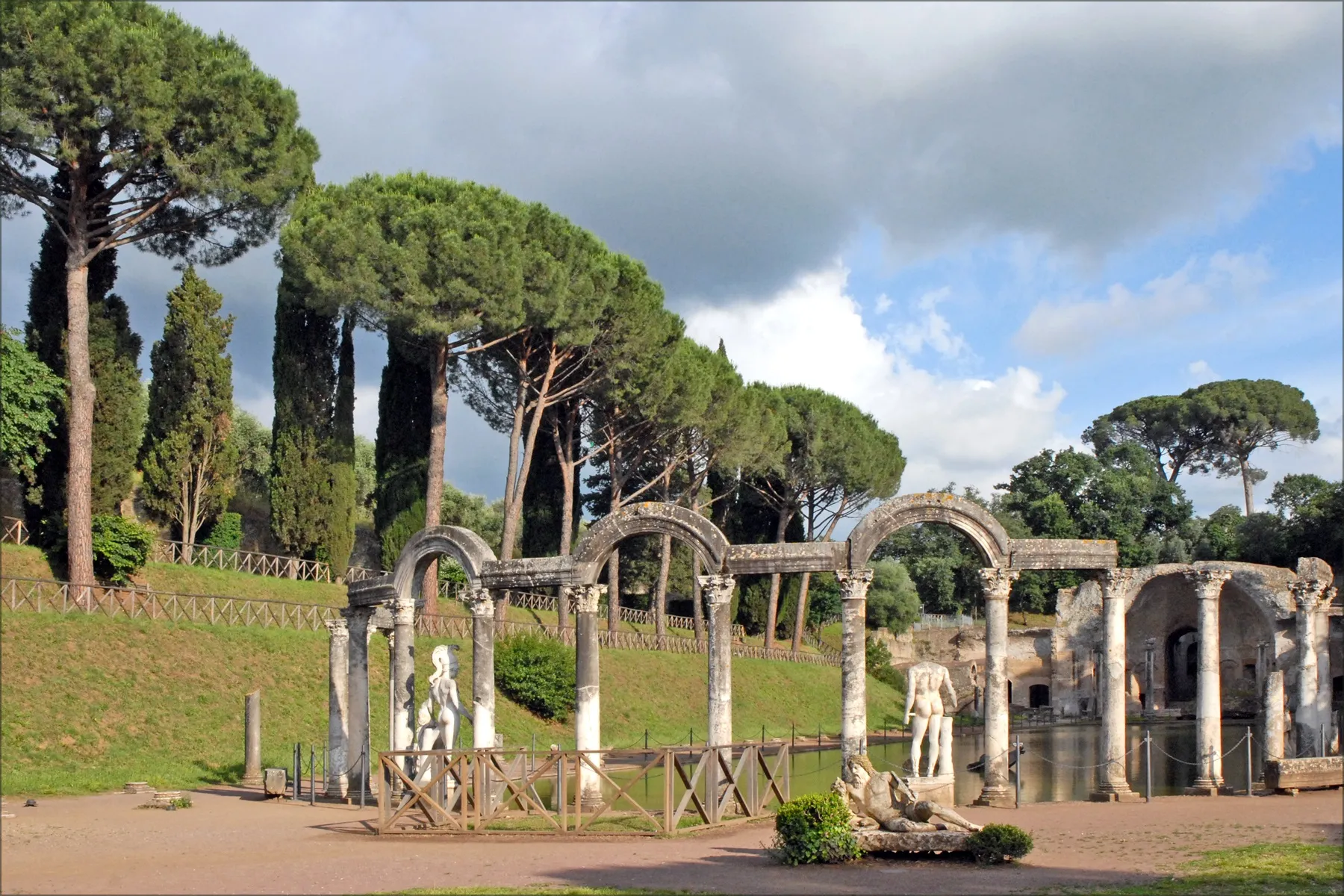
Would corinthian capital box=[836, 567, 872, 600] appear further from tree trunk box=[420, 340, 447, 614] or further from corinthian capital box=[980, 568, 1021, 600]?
tree trunk box=[420, 340, 447, 614]

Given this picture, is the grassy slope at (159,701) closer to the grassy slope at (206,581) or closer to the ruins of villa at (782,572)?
the grassy slope at (206,581)

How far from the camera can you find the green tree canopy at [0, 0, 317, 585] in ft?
87.8

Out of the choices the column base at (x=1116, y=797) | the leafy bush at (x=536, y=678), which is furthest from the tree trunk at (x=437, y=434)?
the column base at (x=1116, y=797)

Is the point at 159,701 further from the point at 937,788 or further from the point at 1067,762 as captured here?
the point at 1067,762

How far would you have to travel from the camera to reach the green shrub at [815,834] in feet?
41.0

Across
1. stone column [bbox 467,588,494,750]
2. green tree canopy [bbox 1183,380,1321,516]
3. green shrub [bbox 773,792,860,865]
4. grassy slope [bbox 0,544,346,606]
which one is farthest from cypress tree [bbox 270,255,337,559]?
green tree canopy [bbox 1183,380,1321,516]

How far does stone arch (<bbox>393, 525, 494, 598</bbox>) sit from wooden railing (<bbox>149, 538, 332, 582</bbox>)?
50.4 feet

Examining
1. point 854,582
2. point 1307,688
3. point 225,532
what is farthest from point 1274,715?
point 225,532

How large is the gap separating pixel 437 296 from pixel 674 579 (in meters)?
23.7

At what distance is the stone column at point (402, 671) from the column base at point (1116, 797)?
9640mm

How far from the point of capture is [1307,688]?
23812 millimetres

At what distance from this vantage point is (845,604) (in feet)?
57.9

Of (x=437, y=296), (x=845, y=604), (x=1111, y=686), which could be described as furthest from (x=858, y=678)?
(x=437, y=296)

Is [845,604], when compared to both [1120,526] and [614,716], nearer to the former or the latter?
[614,716]
